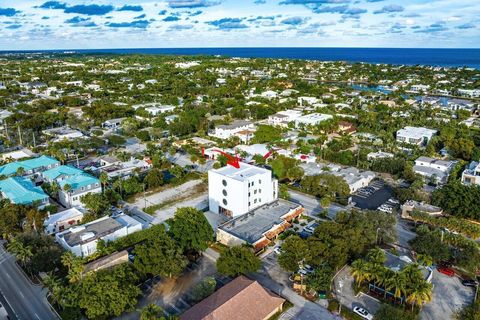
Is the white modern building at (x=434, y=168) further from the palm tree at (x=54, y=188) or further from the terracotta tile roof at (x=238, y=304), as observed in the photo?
the palm tree at (x=54, y=188)

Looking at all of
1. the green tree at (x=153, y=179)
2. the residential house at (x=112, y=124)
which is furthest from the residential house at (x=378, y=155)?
the residential house at (x=112, y=124)

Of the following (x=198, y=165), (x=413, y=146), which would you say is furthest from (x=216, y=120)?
(x=413, y=146)

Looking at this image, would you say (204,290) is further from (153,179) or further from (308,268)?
(153,179)

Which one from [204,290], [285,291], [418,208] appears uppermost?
[418,208]

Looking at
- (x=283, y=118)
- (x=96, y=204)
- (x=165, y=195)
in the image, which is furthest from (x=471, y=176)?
(x=96, y=204)

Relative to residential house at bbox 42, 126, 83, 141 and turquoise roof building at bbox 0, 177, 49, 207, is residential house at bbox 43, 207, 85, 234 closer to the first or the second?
turquoise roof building at bbox 0, 177, 49, 207
